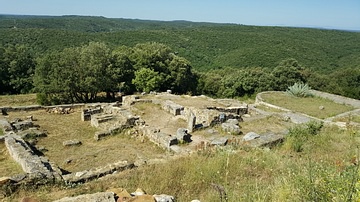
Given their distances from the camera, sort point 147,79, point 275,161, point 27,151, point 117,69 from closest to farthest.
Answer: point 275,161
point 27,151
point 117,69
point 147,79

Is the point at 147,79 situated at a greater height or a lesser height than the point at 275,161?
lesser

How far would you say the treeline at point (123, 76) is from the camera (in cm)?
2238

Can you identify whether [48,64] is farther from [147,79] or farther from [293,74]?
[293,74]

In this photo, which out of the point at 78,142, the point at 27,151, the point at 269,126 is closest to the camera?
the point at 27,151

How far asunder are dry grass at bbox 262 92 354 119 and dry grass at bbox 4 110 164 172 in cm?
1267

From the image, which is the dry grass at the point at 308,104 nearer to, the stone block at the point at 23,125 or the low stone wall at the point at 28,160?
the stone block at the point at 23,125

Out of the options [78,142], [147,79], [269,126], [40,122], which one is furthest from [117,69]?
[269,126]

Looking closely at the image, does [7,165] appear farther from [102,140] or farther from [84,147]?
[102,140]

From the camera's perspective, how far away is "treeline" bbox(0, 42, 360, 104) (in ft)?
73.4

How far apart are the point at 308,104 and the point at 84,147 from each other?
55.3 feet

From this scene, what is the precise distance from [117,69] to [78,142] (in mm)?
14123

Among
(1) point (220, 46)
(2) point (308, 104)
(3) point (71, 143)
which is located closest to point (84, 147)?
(3) point (71, 143)

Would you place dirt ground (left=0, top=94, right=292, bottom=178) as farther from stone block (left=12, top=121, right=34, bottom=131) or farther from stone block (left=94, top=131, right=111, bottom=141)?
stone block (left=12, top=121, right=34, bottom=131)

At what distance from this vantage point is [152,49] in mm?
30141
